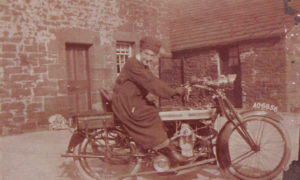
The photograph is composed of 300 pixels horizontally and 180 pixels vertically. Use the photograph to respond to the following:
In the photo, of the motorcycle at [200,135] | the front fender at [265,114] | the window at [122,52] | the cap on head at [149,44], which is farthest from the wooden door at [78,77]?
the front fender at [265,114]

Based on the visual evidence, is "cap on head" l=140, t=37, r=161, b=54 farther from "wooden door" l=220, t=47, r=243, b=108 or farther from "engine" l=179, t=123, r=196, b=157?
"wooden door" l=220, t=47, r=243, b=108

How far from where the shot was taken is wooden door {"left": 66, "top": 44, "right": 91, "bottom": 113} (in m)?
9.41

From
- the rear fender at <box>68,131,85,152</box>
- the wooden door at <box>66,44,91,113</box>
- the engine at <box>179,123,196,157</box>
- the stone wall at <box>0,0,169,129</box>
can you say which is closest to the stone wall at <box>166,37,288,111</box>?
the stone wall at <box>0,0,169,129</box>

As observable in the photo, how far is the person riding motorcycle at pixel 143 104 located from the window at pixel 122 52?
7.35 meters

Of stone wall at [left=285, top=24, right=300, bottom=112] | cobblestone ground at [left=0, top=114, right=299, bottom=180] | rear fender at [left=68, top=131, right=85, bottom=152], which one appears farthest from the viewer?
stone wall at [left=285, top=24, right=300, bottom=112]

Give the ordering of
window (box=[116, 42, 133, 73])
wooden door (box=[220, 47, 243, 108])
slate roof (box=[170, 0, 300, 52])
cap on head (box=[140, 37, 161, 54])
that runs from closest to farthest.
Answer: cap on head (box=[140, 37, 161, 54])
slate roof (box=[170, 0, 300, 52])
window (box=[116, 42, 133, 73])
wooden door (box=[220, 47, 243, 108])

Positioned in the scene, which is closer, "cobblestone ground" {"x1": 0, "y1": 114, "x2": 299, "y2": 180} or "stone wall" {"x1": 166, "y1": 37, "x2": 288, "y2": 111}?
"cobblestone ground" {"x1": 0, "y1": 114, "x2": 299, "y2": 180}

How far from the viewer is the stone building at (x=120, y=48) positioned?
26.5ft

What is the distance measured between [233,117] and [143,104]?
990 millimetres

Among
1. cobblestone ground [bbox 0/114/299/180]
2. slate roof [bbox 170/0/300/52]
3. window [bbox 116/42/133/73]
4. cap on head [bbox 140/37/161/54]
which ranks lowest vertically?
cobblestone ground [bbox 0/114/299/180]

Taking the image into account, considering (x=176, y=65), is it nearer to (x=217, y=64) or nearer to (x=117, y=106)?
(x=217, y=64)

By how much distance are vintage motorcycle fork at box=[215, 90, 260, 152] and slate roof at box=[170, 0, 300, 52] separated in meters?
7.64

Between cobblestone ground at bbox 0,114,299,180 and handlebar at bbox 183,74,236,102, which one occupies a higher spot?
handlebar at bbox 183,74,236,102

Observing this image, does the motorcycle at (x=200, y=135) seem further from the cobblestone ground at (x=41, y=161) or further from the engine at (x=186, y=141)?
the cobblestone ground at (x=41, y=161)
